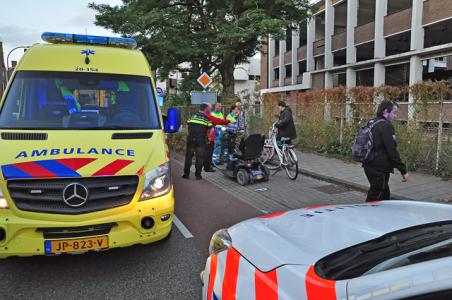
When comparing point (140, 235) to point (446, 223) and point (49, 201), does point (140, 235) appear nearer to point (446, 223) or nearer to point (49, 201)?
point (49, 201)

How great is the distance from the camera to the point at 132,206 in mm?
3775

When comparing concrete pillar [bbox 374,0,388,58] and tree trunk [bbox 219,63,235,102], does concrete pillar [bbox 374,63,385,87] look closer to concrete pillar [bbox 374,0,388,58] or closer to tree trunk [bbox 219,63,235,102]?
concrete pillar [bbox 374,0,388,58]

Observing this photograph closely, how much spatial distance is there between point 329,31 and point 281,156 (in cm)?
2556

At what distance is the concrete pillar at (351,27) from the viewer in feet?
94.3

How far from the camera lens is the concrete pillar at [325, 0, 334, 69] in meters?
31.7

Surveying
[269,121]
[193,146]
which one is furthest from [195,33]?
[193,146]

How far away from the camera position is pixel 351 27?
95.2 feet

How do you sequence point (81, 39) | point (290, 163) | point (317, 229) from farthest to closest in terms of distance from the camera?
1. point (290, 163)
2. point (81, 39)
3. point (317, 229)

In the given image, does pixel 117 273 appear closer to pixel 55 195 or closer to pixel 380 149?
pixel 55 195

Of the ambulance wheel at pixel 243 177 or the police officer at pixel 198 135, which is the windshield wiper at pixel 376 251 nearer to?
the ambulance wheel at pixel 243 177

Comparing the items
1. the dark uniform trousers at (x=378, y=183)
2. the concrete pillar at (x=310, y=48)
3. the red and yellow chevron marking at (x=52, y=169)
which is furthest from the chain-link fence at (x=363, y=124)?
the concrete pillar at (x=310, y=48)

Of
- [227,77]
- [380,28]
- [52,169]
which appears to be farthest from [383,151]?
[380,28]

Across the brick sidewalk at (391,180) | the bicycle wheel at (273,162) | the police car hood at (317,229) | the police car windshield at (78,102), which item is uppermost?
the police car windshield at (78,102)

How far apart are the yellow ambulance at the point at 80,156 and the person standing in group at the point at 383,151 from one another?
100 inches
